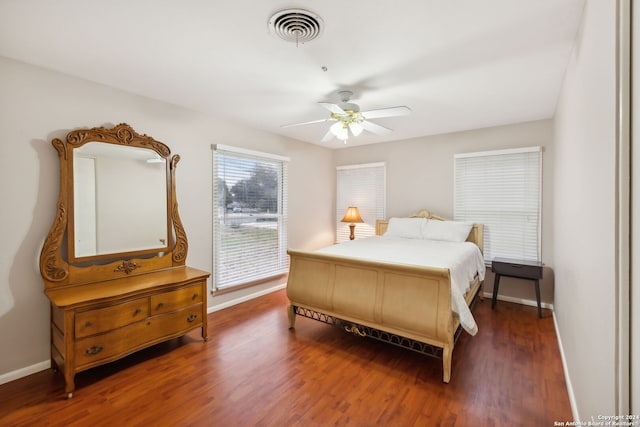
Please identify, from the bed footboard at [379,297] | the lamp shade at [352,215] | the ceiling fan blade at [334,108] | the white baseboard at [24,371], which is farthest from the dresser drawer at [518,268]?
the white baseboard at [24,371]

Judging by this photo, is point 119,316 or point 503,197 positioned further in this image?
point 503,197

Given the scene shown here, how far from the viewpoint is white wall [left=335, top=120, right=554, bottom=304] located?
12.0 feet

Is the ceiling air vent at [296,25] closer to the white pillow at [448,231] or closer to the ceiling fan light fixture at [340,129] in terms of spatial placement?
the ceiling fan light fixture at [340,129]

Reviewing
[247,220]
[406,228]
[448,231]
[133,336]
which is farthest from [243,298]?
[448,231]

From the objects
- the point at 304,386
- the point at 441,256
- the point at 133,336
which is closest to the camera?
the point at 304,386

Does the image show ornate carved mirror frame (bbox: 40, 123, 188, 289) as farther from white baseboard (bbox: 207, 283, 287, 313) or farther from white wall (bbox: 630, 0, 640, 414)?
→ white wall (bbox: 630, 0, 640, 414)

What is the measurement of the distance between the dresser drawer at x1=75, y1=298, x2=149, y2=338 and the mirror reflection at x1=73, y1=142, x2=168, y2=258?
617 millimetres

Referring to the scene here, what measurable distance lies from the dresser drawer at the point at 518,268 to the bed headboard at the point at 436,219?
380 mm

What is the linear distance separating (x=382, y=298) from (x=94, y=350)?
7.37ft

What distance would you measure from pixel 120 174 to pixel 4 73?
1001 millimetres

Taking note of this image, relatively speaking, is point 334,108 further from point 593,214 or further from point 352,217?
point 352,217

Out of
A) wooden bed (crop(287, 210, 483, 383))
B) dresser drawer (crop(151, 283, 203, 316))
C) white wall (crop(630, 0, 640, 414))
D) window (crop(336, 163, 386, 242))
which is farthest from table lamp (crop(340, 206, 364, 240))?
white wall (crop(630, 0, 640, 414))

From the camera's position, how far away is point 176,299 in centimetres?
263

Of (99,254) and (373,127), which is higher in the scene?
(373,127)
